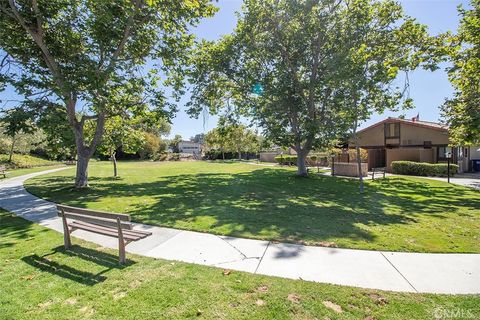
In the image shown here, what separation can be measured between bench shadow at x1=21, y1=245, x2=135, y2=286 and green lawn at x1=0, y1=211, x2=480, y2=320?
16 millimetres

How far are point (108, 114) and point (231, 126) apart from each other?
33.9 ft

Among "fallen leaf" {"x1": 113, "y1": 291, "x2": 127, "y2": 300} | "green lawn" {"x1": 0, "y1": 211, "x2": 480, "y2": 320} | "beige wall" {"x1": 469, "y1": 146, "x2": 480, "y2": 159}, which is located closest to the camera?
"green lawn" {"x1": 0, "y1": 211, "x2": 480, "y2": 320}

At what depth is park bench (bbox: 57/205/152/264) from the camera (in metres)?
4.57

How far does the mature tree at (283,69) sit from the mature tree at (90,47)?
4.53 m

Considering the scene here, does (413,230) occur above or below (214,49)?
below

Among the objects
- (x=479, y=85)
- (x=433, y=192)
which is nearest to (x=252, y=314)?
(x=433, y=192)

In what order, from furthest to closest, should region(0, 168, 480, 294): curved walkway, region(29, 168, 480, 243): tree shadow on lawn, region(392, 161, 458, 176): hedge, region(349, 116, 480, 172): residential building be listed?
region(349, 116, 480, 172): residential building
region(392, 161, 458, 176): hedge
region(29, 168, 480, 243): tree shadow on lawn
region(0, 168, 480, 294): curved walkway

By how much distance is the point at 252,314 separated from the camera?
3.17 meters

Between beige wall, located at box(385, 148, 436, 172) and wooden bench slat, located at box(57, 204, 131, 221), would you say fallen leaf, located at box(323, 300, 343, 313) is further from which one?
beige wall, located at box(385, 148, 436, 172)

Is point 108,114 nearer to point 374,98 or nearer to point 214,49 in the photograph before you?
point 214,49

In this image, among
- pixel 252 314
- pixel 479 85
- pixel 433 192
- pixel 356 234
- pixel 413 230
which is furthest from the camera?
pixel 433 192

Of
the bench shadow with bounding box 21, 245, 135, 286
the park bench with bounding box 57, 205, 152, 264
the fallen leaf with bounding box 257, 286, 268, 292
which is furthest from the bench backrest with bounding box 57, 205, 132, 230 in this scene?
the fallen leaf with bounding box 257, 286, 268, 292

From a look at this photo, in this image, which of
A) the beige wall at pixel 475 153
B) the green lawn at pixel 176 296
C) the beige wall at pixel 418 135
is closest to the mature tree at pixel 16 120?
the green lawn at pixel 176 296

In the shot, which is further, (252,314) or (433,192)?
(433,192)
